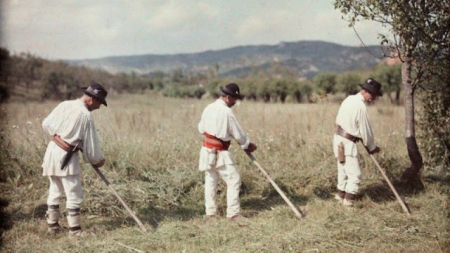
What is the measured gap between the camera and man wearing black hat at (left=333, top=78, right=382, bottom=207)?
6246 mm

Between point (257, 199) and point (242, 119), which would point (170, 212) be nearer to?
point (257, 199)

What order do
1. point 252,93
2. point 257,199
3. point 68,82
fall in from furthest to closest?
point 252,93 → point 68,82 → point 257,199

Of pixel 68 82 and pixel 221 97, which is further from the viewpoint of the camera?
pixel 68 82

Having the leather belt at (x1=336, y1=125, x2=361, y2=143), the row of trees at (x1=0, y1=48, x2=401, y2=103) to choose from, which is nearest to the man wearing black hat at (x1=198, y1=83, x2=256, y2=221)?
the leather belt at (x1=336, y1=125, x2=361, y2=143)

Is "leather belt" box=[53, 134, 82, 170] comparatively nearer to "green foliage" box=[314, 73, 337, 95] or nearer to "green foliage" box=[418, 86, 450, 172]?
"green foliage" box=[418, 86, 450, 172]

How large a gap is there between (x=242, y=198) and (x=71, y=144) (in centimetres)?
301

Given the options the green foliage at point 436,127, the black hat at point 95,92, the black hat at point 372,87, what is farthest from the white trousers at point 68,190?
the green foliage at point 436,127

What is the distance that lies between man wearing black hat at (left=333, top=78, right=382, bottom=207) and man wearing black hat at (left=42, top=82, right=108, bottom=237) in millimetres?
3584

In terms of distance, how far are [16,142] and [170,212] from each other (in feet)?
12.2

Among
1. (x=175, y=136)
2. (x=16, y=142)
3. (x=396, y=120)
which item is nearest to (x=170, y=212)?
(x=175, y=136)

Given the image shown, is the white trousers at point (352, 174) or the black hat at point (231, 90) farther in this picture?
the white trousers at point (352, 174)

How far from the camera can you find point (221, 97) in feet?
19.2

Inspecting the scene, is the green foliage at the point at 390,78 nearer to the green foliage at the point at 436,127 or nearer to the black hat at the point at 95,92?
the green foliage at the point at 436,127

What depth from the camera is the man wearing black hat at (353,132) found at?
6.25m
